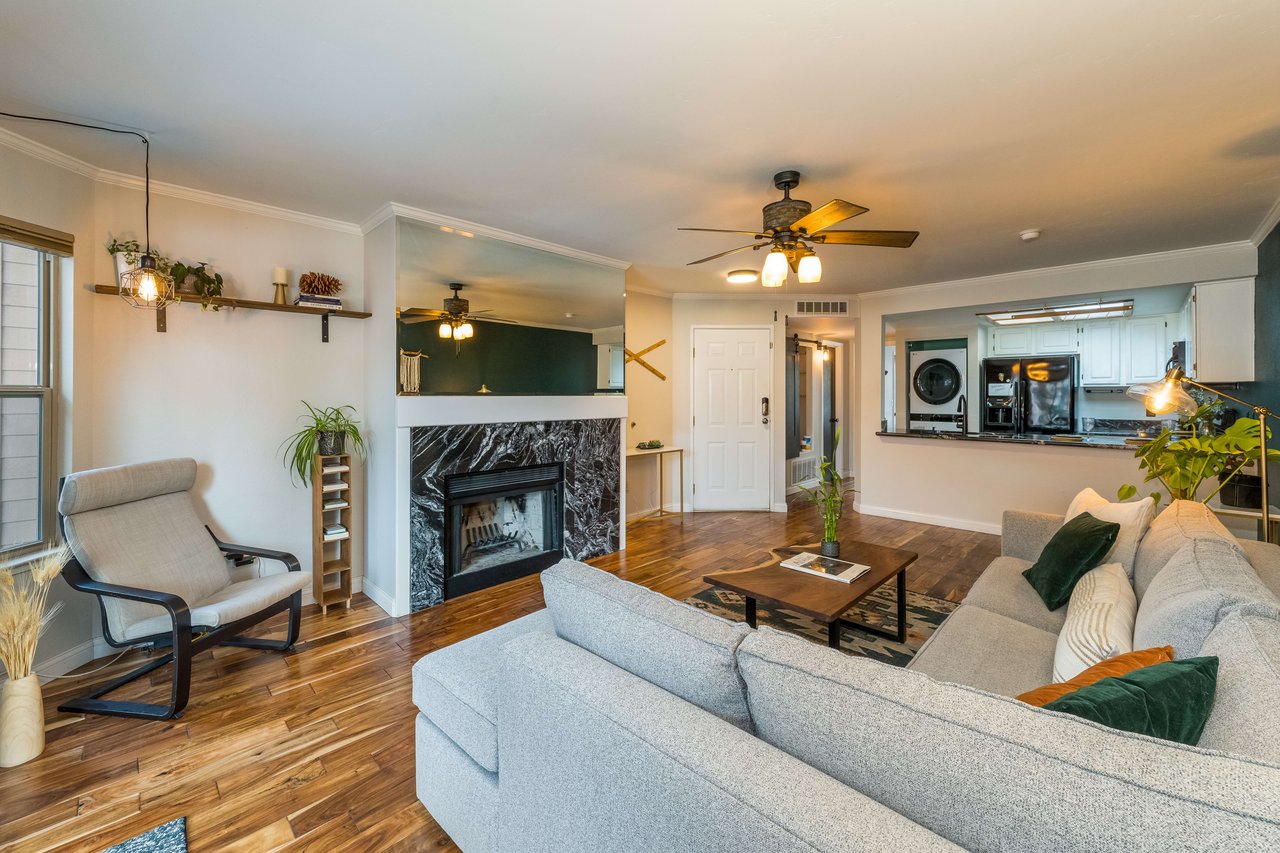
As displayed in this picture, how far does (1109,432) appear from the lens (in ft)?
19.7

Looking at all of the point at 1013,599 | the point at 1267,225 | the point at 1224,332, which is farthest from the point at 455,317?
the point at 1224,332

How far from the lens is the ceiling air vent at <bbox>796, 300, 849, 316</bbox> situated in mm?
5980

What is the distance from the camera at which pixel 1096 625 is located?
1564mm

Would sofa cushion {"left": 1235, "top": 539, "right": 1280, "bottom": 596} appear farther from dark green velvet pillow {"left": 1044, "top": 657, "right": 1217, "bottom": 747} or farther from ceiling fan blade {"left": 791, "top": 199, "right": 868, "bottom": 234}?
ceiling fan blade {"left": 791, "top": 199, "right": 868, "bottom": 234}

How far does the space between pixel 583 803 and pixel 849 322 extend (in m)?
6.51

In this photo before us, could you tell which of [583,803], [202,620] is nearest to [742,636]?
[583,803]

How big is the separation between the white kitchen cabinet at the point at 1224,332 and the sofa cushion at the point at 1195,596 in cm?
339

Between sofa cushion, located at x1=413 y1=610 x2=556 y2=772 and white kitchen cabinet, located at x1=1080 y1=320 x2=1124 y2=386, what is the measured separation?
6.75 metres

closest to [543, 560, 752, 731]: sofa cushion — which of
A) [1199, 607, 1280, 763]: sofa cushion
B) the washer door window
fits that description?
[1199, 607, 1280, 763]: sofa cushion

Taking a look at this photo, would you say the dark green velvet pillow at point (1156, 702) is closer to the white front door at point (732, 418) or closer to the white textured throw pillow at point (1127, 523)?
the white textured throw pillow at point (1127, 523)

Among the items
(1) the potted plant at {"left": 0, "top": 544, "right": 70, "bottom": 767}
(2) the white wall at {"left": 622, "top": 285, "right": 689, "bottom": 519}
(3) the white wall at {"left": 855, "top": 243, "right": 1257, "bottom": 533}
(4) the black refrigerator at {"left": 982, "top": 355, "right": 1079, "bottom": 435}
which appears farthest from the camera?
(4) the black refrigerator at {"left": 982, "top": 355, "right": 1079, "bottom": 435}

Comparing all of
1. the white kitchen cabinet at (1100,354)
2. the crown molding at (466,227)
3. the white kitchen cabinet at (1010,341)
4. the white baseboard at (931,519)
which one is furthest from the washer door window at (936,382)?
the crown molding at (466,227)

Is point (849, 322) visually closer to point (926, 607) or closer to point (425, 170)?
point (926, 607)

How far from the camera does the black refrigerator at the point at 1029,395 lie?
592 cm
